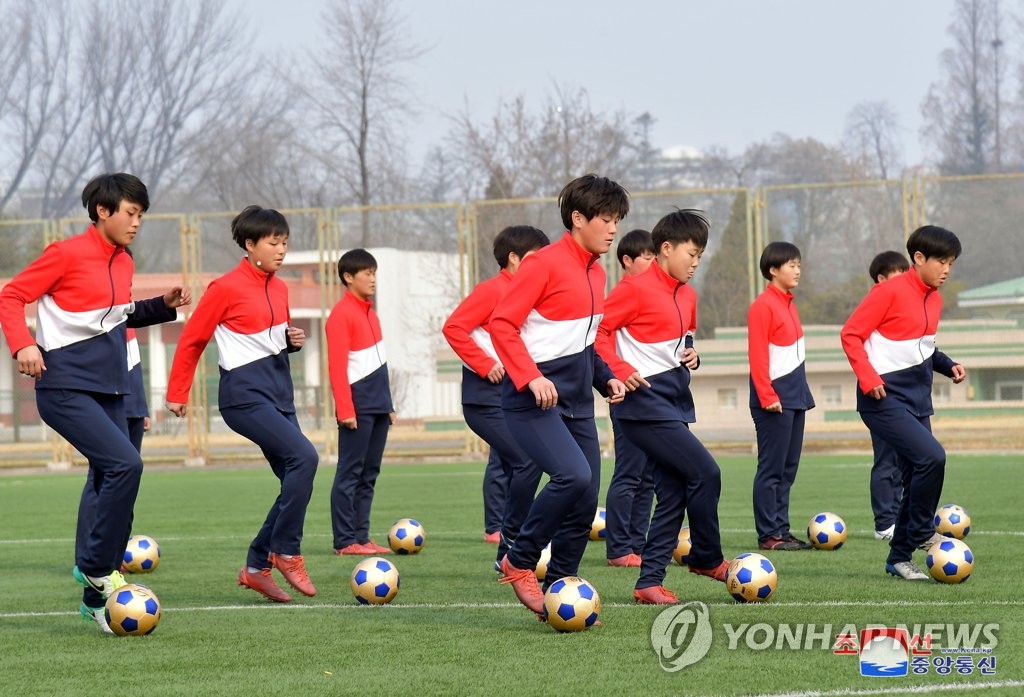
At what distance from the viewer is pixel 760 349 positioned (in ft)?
32.9

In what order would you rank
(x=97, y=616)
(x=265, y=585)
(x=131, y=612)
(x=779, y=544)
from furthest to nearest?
(x=779, y=544), (x=265, y=585), (x=97, y=616), (x=131, y=612)

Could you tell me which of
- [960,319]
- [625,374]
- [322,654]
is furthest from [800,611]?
[960,319]

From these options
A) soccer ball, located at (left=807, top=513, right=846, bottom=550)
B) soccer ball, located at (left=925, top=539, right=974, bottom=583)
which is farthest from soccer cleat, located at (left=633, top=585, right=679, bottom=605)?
soccer ball, located at (left=807, top=513, right=846, bottom=550)

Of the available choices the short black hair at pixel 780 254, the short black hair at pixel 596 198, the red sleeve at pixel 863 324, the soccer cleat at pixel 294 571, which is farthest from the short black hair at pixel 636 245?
the soccer cleat at pixel 294 571

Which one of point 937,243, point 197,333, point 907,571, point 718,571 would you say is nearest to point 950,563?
point 907,571

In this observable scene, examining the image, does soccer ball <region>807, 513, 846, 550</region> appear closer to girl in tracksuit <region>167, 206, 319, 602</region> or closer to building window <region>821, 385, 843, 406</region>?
girl in tracksuit <region>167, 206, 319, 602</region>

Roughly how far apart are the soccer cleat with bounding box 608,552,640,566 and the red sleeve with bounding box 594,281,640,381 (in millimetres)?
1790

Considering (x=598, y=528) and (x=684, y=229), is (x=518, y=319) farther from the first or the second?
(x=598, y=528)

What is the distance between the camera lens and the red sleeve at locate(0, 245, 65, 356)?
6930 millimetres

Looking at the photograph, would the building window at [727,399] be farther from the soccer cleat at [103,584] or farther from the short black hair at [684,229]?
the soccer cleat at [103,584]

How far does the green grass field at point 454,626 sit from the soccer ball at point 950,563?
3.5 inches

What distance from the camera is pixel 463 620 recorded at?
7.06m

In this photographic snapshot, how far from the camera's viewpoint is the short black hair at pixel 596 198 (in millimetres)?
6648

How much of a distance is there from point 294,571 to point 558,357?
2182 mm
